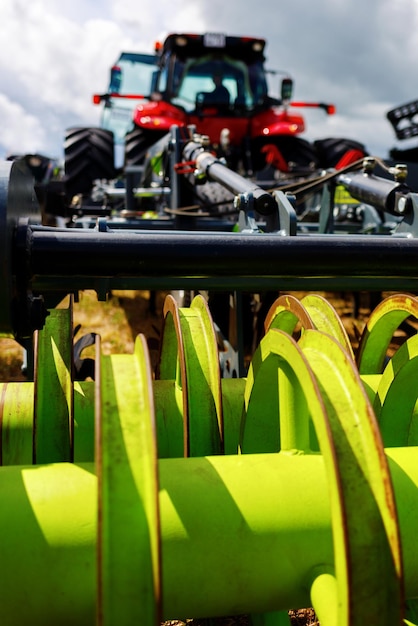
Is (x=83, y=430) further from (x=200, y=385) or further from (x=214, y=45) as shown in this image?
(x=214, y=45)

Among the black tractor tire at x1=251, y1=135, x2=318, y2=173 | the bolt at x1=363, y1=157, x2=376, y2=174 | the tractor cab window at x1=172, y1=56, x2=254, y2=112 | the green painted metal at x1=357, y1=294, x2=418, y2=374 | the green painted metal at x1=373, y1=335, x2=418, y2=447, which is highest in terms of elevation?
the tractor cab window at x1=172, y1=56, x2=254, y2=112

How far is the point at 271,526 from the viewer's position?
118 cm

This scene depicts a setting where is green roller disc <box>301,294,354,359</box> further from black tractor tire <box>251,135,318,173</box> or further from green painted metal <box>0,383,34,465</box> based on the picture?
black tractor tire <box>251,135,318,173</box>

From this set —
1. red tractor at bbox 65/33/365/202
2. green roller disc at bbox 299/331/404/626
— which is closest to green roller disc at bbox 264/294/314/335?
green roller disc at bbox 299/331/404/626

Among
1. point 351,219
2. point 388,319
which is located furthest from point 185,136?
point 388,319

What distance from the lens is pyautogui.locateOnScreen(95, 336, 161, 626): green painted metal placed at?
1008mm

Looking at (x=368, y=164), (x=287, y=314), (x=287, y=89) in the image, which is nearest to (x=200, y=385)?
(x=287, y=314)

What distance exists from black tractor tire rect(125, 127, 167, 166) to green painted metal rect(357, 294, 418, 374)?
18.4 feet

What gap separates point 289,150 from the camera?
737 cm

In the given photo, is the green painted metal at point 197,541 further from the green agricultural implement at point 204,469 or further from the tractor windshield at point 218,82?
the tractor windshield at point 218,82

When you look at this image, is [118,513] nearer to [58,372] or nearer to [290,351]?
[290,351]

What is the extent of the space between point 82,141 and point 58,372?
6691mm

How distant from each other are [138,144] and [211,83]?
1.33 metres

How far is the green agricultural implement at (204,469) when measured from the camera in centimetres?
103
